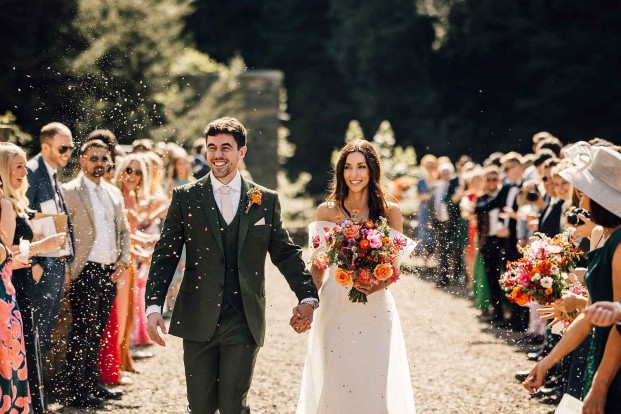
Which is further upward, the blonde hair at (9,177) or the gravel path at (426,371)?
the blonde hair at (9,177)

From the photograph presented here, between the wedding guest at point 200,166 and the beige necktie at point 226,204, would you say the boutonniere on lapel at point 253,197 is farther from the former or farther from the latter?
the wedding guest at point 200,166

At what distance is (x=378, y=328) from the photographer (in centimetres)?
754

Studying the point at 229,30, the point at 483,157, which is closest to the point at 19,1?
the point at 483,157

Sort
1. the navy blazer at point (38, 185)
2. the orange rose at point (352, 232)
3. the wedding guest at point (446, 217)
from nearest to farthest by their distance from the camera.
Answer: the orange rose at point (352, 232) < the navy blazer at point (38, 185) < the wedding guest at point (446, 217)

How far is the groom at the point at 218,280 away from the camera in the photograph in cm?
642

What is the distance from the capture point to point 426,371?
1094 centimetres

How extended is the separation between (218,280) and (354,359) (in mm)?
1479

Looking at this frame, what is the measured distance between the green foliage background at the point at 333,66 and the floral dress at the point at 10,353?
40.6 feet

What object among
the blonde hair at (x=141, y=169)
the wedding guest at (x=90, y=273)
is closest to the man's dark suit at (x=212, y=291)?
the wedding guest at (x=90, y=273)

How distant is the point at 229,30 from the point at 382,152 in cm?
3122

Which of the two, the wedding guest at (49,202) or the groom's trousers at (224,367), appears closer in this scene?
the groom's trousers at (224,367)

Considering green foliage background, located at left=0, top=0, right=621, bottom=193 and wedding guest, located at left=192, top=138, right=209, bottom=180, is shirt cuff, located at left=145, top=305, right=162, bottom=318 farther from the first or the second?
green foliage background, located at left=0, top=0, right=621, bottom=193

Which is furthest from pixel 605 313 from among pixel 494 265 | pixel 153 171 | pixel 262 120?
pixel 262 120

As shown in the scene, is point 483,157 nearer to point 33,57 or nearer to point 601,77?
point 601,77
